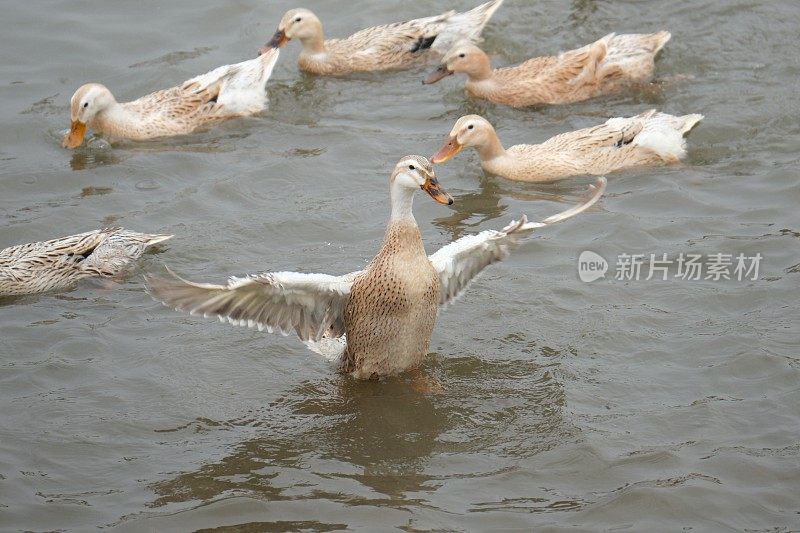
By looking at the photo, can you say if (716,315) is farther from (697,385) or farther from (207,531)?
(207,531)

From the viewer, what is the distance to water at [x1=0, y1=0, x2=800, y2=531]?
5.82 m

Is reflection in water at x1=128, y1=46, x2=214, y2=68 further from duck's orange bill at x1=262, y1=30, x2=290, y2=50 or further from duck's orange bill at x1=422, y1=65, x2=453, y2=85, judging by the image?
duck's orange bill at x1=422, y1=65, x2=453, y2=85

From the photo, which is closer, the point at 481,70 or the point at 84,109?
the point at 84,109

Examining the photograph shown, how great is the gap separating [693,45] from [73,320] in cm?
682

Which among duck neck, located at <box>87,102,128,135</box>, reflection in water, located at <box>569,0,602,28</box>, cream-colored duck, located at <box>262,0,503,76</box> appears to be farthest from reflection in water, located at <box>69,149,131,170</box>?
reflection in water, located at <box>569,0,602,28</box>

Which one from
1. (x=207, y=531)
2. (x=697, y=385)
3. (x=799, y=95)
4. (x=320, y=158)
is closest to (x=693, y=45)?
(x=799, y=95)

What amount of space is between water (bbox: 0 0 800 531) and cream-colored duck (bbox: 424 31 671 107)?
16 centimetres

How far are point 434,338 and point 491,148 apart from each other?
271cm

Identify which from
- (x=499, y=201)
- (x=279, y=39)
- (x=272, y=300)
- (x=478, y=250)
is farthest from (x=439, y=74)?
(x=272, y=300)

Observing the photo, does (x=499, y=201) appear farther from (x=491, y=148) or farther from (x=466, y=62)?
(x=466, y=62)

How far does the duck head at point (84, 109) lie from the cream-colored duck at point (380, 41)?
6.23 feet

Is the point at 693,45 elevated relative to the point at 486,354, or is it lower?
elevated

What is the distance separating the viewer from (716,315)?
7.43 meters

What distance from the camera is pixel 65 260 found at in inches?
317
